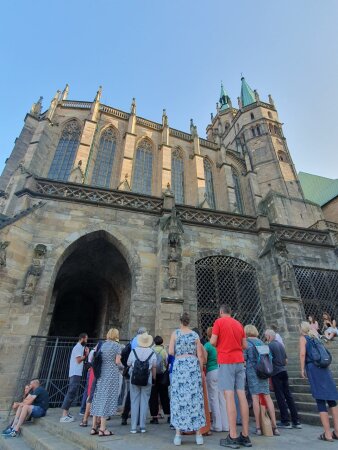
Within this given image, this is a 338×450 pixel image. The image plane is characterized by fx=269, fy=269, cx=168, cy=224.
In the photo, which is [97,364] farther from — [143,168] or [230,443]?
[143,168]

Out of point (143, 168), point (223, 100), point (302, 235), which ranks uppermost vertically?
point (223, 100)

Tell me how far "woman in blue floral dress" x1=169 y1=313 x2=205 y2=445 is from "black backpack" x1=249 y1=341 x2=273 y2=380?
864mm

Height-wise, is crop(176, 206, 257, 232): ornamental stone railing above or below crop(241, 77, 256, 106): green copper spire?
below

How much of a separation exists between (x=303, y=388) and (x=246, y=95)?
124 ft

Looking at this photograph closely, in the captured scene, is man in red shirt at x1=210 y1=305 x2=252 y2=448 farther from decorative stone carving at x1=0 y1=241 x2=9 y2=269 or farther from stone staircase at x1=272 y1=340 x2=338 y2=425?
decorative stone carving at x1=0 y1=241 x2=9 y2=269

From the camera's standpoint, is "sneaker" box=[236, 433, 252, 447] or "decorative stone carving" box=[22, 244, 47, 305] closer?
"sneaker" box=[236, 433, 252, 447]

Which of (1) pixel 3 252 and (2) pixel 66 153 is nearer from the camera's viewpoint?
(1) pixel 3 252

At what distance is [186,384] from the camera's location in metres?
3.32

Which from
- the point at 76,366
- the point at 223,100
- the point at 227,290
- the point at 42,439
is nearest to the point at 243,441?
the point at 42,439

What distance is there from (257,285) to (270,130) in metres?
24.5

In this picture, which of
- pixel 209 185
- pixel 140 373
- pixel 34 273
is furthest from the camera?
pixel 209 185

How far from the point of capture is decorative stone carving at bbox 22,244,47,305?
7340mm

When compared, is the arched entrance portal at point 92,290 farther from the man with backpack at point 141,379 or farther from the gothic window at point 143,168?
the gothic window at point 143,168

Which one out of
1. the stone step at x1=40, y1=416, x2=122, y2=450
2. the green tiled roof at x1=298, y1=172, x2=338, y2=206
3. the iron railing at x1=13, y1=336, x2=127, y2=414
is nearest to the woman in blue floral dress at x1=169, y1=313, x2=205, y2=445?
the stone step at x1=40, y1=416, x2=122, y2=450
